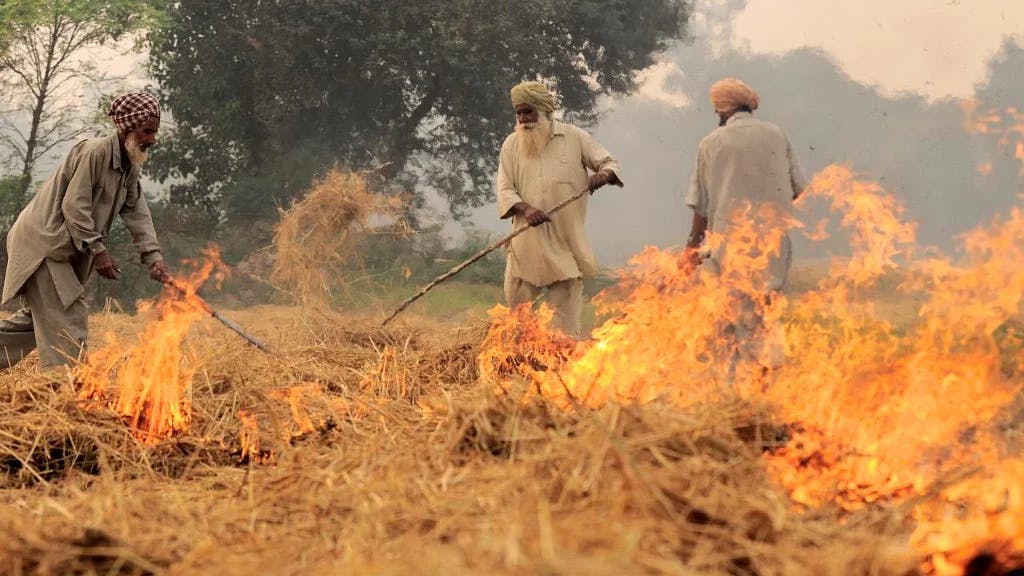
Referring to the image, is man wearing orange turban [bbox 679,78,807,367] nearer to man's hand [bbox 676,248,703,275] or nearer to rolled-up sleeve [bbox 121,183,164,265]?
man's hand [bbox 676,248,703,275]

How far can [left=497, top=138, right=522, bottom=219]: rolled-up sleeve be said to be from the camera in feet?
24.0

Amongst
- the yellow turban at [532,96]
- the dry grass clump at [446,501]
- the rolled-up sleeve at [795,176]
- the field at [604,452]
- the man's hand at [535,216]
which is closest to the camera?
the dry grass clump at [446,501]

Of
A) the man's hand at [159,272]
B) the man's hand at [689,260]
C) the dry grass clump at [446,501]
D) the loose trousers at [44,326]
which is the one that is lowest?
the dry grass clump at [446,501]

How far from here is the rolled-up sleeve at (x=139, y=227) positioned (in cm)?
618

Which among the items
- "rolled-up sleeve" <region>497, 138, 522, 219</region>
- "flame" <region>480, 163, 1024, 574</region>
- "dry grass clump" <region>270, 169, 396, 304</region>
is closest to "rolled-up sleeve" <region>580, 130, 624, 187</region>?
"rolled-up sleeve" <region>497, 138, 522, 219</region>

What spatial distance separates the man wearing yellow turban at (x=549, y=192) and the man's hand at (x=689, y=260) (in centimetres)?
135

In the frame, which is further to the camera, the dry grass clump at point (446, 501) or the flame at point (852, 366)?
Result: the flame at point (852, 366)

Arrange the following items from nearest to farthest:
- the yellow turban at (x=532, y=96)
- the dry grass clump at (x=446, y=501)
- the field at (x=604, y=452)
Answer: the dry grass clump at (x=446, y=501), the field at (x=604, y=452), the yellow turban at (x=532, y=96)

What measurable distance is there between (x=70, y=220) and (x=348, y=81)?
557 inches

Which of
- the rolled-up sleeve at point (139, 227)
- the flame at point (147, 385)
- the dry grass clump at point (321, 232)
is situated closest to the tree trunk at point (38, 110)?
the dry grass clump at point (321, 232)

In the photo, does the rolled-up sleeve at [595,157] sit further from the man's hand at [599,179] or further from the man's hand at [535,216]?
the man's hand at [535,216]

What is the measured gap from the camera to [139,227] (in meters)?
6.18

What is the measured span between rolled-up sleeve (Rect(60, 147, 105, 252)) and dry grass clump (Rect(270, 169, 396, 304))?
2928mm

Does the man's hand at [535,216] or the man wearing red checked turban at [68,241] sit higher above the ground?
the man's hand at [535,216]
